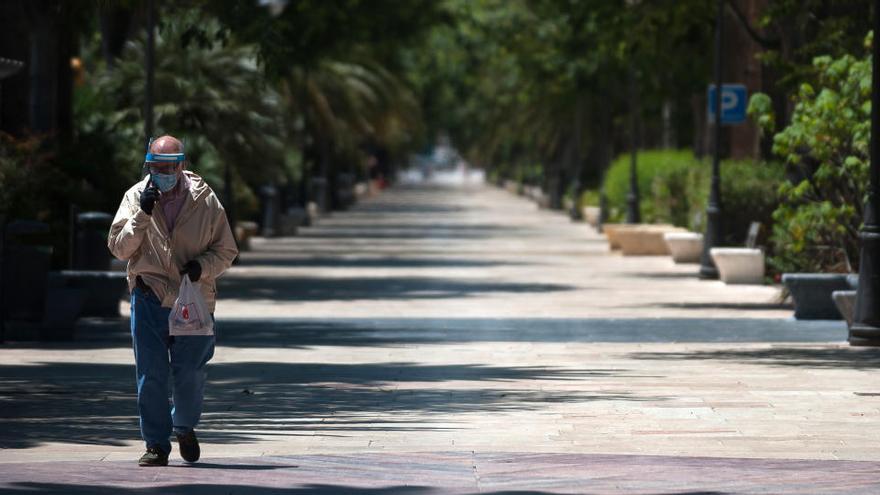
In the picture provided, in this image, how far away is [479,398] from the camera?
15.9 meters

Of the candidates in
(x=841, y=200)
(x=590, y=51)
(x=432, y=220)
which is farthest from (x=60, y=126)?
(x=432, y=220)

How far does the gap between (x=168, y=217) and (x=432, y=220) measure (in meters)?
59.0

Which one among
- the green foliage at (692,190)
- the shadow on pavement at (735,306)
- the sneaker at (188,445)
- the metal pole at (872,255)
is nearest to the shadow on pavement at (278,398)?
the sneaker at (188,445)

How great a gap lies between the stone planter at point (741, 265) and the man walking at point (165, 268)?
2190cm

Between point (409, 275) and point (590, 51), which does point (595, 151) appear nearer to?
point (590, 51)

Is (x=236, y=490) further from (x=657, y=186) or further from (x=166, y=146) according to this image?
(x=657, y=186)

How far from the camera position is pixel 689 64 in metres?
49.7

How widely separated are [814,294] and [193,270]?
14219 mm

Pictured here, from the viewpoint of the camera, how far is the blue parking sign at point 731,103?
37484 millimetres

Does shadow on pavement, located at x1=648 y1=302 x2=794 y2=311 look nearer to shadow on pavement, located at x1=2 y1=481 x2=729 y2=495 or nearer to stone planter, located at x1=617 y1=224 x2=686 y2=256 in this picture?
stone planter, located at x1=617 y1=224 x2=686 y2=256

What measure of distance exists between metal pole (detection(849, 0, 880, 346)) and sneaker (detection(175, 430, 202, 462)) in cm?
1062

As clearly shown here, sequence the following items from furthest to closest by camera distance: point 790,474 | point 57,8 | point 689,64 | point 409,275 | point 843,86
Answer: point 689,64
point 409,275
point 57,8
point 843,86
point 790,474

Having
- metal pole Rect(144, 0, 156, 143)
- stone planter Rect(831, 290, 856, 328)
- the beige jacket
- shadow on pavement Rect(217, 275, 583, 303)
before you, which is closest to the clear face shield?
the beige jacket

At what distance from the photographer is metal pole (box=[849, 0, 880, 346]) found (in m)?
20.8
